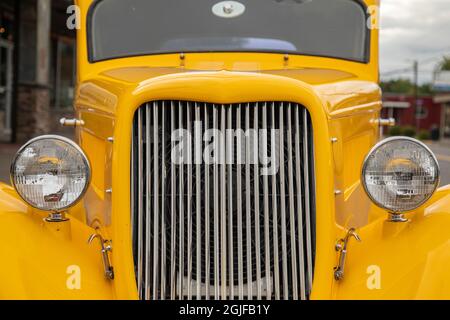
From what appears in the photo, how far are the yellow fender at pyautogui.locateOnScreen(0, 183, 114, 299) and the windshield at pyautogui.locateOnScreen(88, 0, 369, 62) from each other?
1.25 meters

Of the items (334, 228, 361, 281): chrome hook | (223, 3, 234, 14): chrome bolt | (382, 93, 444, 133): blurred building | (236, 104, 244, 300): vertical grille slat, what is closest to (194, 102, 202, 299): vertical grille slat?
(236, 104, 244, 300): vertical grille slat

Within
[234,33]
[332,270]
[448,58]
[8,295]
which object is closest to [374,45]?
[234,33]

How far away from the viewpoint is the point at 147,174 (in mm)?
2529

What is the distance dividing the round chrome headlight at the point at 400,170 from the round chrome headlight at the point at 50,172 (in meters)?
1.15

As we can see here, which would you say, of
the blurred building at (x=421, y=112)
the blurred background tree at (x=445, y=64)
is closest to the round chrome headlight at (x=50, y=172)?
the blurred building at (x=421, y=112)

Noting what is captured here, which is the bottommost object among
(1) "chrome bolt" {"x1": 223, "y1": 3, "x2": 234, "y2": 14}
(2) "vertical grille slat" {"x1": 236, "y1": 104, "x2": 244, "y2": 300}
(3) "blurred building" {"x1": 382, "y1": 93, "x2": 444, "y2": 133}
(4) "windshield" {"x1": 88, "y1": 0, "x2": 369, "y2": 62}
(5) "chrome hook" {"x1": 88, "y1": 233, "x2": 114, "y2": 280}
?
(3) "blurred building" {"x1": 382, "y1": 93, "x2": 444, "y2": 133}

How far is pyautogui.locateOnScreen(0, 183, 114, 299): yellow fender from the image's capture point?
98.1 inches

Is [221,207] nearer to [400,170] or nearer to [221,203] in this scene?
[221,203]

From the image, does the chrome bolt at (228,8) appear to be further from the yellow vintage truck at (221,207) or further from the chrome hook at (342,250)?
the chrome hook at (342,250)

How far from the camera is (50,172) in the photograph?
2.56 metres

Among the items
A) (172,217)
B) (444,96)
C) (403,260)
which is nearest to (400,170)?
(403,260)

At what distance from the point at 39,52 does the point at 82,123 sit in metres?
12.2

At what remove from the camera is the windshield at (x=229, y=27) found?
3594 mm

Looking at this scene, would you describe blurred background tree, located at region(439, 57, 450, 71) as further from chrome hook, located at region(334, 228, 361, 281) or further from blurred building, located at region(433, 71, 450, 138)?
chrome hook, located at region(334, 228, 361, 281)
